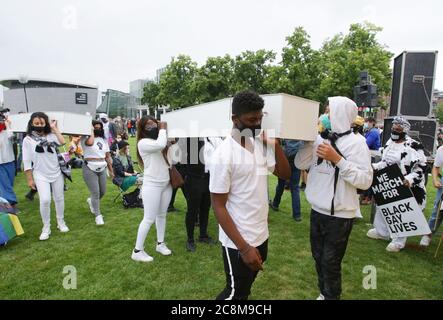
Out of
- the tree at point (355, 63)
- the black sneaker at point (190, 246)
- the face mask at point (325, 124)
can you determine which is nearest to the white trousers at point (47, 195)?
the black sneaker at point (190, 246)

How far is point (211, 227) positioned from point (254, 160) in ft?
12.7

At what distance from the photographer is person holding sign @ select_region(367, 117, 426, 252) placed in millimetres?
4531

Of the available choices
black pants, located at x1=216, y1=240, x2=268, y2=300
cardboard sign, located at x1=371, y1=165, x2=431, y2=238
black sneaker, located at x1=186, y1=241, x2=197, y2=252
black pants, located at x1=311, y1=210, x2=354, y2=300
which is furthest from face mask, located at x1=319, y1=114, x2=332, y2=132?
black sneaker, located at x1=186, y1=241, x2=197, y2=252

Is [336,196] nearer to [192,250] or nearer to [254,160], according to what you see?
[254,160]

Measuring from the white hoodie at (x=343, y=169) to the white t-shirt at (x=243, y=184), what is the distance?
0.76 metres

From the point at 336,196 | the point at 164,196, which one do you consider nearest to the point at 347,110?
the point at 336,196

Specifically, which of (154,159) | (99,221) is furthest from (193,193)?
(99,221)

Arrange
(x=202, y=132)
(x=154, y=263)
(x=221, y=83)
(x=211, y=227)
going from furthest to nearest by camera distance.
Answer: (x=221, y=83)
(x=211, y=227)
(x=154, y=263)
(x=202, y=132)

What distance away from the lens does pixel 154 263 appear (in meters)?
4.12

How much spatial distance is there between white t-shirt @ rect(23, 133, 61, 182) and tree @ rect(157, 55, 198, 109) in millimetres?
30242

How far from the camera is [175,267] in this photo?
404 cm

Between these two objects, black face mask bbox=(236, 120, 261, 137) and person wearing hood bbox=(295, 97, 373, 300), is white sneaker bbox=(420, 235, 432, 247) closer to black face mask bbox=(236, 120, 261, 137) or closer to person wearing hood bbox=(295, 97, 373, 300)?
person wearing hood bbox=(295, 97, 373, 300)

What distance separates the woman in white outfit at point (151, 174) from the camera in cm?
398

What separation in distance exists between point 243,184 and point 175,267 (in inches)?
99.2
